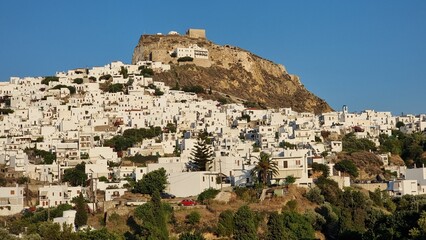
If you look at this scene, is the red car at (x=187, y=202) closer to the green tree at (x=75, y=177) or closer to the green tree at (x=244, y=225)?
the green tree at (x=244, y=225)

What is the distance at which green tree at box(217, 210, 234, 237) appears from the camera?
47.1m

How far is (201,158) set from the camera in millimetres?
57375

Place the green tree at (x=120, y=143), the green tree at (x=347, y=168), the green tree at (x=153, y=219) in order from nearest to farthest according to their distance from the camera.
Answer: the green tree at (x=153, y=219) → the green tree at (x=347, y=168) → the green tree at (x=120, y=143)

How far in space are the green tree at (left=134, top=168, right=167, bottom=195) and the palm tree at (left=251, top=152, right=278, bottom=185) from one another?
17.6ft

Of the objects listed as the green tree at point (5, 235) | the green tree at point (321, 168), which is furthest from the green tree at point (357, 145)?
the green tree at point (5, 235)

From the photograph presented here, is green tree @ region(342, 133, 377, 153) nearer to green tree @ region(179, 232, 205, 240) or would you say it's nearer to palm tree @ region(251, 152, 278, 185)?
palm tree @ region(251, 152, 278, 185)

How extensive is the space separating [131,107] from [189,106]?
17.3ft

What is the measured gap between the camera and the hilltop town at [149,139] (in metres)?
54.7

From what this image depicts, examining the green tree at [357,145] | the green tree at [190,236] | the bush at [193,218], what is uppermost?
the green tree at [357,145]

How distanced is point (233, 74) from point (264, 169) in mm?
54513

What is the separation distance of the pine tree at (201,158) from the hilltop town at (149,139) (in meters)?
0.21

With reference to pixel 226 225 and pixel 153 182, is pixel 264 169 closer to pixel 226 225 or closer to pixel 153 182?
pixel 153 182

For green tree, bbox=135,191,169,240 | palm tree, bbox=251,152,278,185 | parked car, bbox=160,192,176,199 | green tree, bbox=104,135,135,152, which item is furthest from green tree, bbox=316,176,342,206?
→ green tree, bbox=104,135,135,152

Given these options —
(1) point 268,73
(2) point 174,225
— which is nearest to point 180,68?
(1) point 268,73
